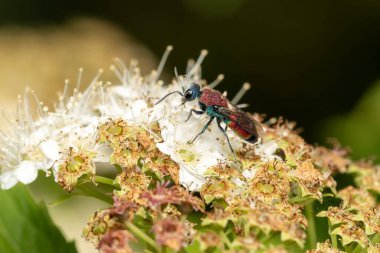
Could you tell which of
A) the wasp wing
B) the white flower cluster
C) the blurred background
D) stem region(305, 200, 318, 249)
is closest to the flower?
the white flower cluster

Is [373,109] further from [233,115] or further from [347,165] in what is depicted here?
[233,115]

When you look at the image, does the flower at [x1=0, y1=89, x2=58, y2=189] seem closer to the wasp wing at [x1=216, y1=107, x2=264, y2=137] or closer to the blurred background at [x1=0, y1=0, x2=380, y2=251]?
the wasp wing at [x1=216, y1=107, x2=264, y2=137]

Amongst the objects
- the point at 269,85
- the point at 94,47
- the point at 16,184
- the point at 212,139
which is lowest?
the point at 16,184

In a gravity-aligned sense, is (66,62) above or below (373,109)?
below

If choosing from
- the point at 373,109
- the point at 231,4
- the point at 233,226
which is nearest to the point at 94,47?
the point at 231,4

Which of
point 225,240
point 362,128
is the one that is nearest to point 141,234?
point 225,240

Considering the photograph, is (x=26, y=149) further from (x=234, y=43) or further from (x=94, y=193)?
(x=234, y=43)

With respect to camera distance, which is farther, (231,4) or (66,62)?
(231,4)
